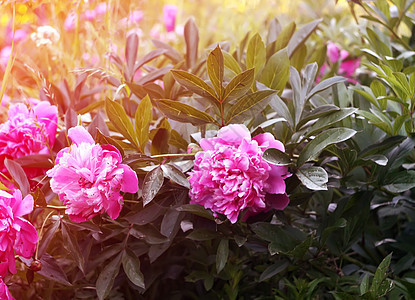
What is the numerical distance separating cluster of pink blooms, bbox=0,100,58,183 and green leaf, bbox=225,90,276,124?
0.29 metres

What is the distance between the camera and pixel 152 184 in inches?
26.4

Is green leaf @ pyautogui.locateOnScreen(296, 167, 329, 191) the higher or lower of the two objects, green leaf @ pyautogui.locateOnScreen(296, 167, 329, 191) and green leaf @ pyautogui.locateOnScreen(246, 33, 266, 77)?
the lower

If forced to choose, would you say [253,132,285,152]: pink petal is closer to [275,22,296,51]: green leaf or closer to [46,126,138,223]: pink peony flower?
[46,126,138,223]: pink peony flower

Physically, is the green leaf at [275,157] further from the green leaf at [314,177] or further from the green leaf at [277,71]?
the green leaf at [277,71]

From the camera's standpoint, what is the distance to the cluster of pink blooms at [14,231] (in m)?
0.63

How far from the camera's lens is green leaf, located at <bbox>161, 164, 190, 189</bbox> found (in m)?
0.67

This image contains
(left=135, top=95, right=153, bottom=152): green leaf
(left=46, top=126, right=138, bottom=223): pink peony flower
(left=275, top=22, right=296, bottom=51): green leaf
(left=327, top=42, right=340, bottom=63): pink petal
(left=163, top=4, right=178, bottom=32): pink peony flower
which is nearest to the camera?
(left=46, top=126, right=138, bottom=223): pink peony flower

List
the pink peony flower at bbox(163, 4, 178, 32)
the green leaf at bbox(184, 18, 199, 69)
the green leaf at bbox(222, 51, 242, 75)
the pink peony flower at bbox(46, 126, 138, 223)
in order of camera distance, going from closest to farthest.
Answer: the pink peony flower at bbox(46, 126, 138, 223), the green leaf at bbox(222, 51, 242, 75), the green leaf at bbox(184, 18, 199, 69), the pink peony flower at bbox(163, 4, 178, 32)

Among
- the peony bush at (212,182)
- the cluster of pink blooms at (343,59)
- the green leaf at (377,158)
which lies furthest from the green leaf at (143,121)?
the cluster of pink blooms at (343,59)

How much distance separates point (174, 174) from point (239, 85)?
0.16 meters

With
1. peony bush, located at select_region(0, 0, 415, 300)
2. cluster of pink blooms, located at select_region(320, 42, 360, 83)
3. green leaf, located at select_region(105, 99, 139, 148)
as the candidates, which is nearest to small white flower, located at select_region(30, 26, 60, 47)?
peony bush, located at select_region(0, 0, 415, 300)

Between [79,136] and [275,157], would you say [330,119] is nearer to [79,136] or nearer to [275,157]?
[275,157]

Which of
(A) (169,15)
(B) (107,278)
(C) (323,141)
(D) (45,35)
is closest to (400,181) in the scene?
(C) (323,141)

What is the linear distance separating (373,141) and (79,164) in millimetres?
495
